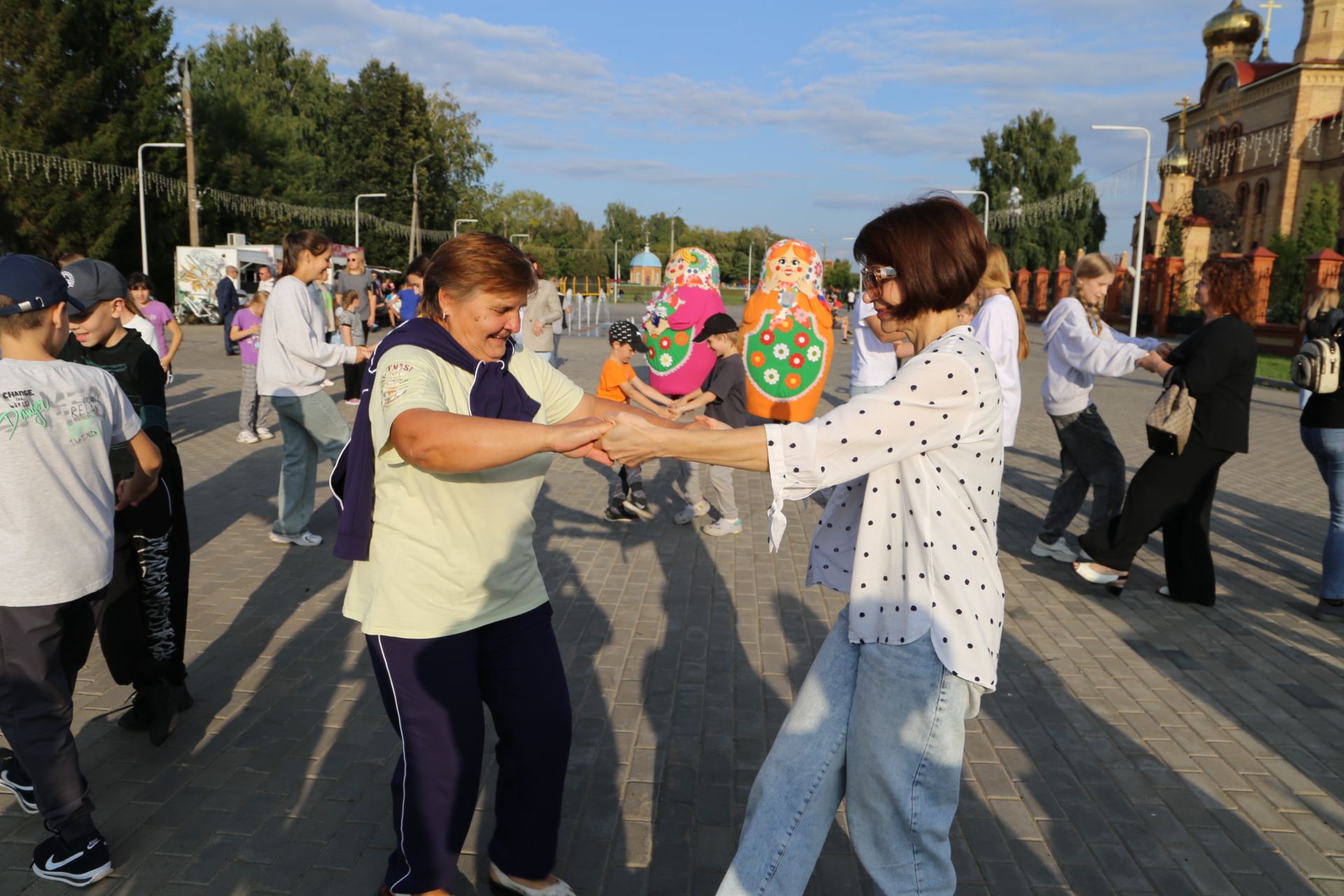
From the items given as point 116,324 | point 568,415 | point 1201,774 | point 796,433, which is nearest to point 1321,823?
point 1201,774

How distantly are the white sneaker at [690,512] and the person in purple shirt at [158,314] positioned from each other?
15.5 ft

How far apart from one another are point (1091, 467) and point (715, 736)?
373 centimetres

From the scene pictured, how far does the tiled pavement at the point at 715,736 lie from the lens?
3.17 m

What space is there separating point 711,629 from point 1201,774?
8.23 ft

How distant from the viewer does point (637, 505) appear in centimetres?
795

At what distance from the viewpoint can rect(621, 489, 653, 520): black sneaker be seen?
25.9ft

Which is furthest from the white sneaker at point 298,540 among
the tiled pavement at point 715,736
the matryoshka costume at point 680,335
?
the matryoshka costume at point 680,335

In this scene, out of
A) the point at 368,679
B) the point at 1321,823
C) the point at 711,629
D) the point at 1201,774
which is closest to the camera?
the point at 1321,823

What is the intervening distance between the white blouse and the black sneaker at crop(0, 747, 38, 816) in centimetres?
301

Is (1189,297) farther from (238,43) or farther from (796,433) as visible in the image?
(238,43)

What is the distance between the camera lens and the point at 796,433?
2.15 meters

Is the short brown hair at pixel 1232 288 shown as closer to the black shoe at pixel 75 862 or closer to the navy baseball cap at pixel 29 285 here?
the navy baseball cap at pixel 29 285

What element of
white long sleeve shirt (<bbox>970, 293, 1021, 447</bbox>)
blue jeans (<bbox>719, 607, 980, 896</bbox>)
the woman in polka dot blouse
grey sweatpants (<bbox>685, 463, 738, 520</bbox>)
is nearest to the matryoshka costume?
grey sweatpants (<bbox>685, 463, 738, 520</bbox>)

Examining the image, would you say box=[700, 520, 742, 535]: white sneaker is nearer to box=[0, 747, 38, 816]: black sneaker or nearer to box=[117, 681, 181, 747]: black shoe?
box=[117, 681, 181, 747]: black shoe
